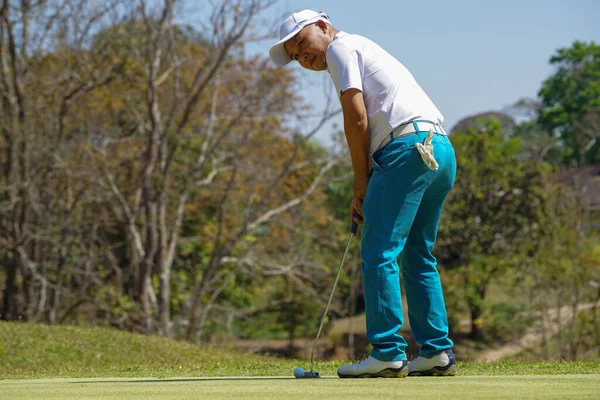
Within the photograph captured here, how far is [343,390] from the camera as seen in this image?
4.20 m

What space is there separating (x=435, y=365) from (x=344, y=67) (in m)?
1.75

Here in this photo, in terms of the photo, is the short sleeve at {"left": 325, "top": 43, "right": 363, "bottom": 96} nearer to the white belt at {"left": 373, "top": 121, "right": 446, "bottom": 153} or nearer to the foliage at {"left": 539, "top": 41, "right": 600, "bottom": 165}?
the white belt at {"left": 373, "top": 121, "right": 446, "bottom": 153}

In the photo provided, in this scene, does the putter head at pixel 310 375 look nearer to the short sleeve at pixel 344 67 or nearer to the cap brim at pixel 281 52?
the short sleeve at pixel 344 67

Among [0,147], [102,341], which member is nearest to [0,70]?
[0,147]

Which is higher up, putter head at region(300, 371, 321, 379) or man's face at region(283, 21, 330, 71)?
man's face at region(283, 21, 330, 71)

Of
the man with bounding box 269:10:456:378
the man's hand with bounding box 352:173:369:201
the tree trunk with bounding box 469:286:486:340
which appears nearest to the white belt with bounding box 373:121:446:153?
the man with bounding box 269:10:456:378

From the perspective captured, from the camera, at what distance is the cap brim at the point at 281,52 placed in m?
5.41

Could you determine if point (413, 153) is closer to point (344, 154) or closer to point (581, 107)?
point (344, 154)

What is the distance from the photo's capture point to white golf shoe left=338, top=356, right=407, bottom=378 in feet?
16.9

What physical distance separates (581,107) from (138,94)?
5342 cm

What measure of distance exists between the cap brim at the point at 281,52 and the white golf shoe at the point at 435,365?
188 cm

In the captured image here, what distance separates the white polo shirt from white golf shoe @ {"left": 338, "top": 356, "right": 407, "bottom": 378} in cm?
116

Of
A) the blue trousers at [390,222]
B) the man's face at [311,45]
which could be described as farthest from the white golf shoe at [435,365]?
the man's face at [311,45]

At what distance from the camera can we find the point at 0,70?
76.8 ft
